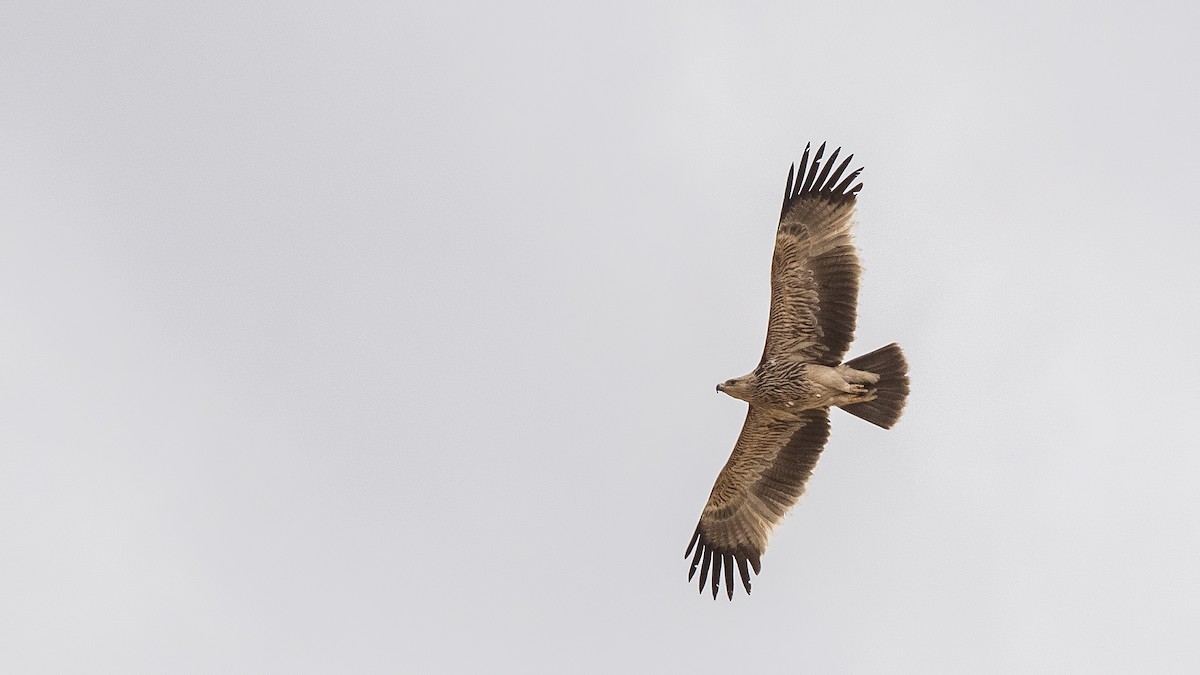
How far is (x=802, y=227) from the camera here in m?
16.9

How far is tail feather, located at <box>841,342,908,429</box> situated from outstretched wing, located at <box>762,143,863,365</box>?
0.49 meters

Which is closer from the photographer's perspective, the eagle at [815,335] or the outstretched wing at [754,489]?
the eagle at [815,335]

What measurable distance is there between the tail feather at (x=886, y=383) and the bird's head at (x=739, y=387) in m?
1.24

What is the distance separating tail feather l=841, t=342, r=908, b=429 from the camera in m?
17.0

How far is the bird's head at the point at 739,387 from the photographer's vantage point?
17141mm

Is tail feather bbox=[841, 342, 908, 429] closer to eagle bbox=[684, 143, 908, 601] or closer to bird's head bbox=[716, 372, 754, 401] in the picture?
eagle bbox=[684, 143, 908, 601]

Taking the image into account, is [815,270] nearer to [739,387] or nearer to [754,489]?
[739,387]

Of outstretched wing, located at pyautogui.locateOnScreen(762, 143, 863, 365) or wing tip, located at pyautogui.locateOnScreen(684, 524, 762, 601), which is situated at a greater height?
outstretched wing, located at pyautogui.locateOnScreen(762, 143, 863, 365)

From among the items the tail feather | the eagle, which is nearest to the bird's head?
the eagle

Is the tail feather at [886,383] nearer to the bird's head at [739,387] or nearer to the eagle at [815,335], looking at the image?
the eagle at [815,335]

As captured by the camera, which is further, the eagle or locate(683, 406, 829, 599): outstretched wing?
locate(683, 406, 829, 599): outstretched wing

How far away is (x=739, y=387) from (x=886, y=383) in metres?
1.81

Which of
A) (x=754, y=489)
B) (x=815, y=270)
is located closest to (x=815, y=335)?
(x=815, y=270)

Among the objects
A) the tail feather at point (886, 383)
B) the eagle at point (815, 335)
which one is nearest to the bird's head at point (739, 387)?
the eagle at point (815, 335)
